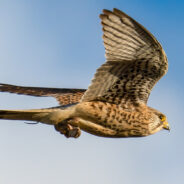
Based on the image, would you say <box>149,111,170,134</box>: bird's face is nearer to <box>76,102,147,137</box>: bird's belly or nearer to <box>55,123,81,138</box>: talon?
<box>76,102,147,137</box>: bird's belly

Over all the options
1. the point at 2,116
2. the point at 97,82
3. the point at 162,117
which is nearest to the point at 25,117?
the point at 2,116

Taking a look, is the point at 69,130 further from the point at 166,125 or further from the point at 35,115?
the point at 166,125

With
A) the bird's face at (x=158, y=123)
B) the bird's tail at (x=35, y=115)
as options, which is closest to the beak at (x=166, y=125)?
the bird's face at (x=158, y=123)

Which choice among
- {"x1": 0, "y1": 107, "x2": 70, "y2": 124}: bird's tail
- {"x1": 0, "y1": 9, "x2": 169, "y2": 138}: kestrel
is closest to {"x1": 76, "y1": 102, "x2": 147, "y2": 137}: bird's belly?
{"x1": 0, "y1": 9, "x2": 169, "y2": 138}: kestrel

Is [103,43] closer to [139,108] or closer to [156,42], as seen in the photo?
[156,42]

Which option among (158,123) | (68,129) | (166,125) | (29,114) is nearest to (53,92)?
(68,129)

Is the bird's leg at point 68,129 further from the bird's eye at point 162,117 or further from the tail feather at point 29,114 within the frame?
the bird's eye at point 162,117
